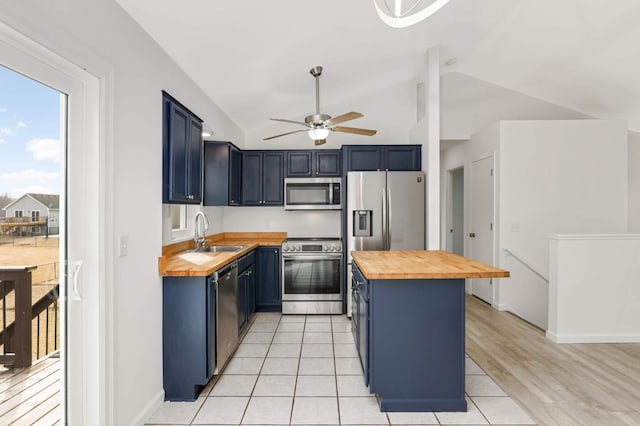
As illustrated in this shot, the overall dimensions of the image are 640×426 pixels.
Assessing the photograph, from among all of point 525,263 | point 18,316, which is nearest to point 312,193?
point 525,263

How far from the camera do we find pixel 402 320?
2.17m

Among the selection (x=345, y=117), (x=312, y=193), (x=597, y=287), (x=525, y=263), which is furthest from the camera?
(x=312, y=193)

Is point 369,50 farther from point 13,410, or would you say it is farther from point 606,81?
point 13,410

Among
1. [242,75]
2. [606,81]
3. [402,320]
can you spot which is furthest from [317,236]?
[606,81]

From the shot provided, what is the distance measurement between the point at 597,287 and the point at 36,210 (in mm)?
4517

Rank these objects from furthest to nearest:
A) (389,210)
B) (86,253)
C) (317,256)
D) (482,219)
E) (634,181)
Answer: (482,219) < (634,181) < (317,256) < (389,210) < (86,253)

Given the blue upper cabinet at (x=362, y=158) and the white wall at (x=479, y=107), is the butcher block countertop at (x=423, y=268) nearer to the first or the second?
the blue upper cabinet at (x=362, y=158)

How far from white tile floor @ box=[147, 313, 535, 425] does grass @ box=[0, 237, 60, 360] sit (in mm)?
957

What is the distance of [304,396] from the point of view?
2.37 metres

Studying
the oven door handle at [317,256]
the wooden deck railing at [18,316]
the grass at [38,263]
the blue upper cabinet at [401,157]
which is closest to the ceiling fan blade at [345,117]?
the blue upper cabinet at [401,157]

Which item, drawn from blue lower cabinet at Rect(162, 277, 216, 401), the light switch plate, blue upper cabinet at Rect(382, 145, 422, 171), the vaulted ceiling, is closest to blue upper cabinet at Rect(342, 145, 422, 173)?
blue upper cabinet at Rect(382, 145, 422, 171)

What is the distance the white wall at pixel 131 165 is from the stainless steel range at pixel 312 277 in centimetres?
207

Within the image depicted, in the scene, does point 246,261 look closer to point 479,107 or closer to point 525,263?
point 525,263

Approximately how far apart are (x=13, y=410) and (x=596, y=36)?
17.6ft
